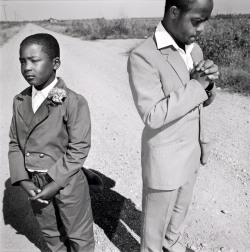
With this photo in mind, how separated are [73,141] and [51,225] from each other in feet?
2.40

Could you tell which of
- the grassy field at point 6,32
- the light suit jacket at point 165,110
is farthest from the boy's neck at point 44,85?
the grassy field at point 6,32

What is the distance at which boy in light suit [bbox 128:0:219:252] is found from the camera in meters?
1.71

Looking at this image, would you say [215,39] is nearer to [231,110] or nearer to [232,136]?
[231,110]

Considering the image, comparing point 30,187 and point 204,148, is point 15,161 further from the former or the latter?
point 204,148

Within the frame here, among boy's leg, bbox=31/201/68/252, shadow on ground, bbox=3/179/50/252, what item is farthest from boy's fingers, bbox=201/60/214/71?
shadow on ground, bbox=3/179/50/252

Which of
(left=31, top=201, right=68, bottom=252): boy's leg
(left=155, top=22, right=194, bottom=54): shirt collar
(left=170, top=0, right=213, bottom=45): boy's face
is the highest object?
(left=170, top=0, right=213, bottom=45): boy's face

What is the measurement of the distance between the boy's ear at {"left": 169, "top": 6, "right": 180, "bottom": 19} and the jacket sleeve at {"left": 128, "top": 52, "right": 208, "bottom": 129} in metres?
0.26

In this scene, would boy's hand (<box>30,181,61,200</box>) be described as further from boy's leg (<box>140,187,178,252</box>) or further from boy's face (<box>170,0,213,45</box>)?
boy's face (<box>170,0,213,45</box>)

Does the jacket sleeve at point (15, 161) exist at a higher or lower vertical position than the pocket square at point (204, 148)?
lower

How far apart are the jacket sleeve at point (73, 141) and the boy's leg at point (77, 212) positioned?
139 millimetres

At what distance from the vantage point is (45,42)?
206 centimetres

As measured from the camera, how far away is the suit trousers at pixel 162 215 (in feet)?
6.88

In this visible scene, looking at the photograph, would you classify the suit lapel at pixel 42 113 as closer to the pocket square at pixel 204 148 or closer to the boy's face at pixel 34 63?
the boy's face at pixel 34 63

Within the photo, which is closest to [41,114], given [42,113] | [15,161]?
[42,113]
